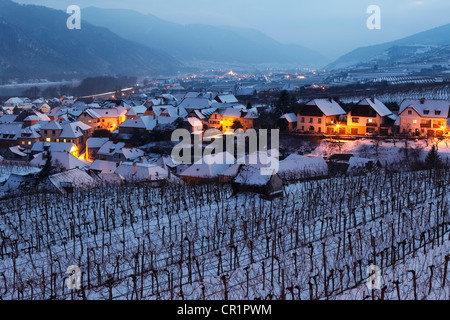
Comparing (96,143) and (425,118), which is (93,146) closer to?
(96,143)

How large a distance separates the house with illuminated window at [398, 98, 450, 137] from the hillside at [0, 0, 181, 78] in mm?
135980

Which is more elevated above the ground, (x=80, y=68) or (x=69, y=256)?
(x=80, y=68)

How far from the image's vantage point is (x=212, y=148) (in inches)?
1259

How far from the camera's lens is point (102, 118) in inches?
1839

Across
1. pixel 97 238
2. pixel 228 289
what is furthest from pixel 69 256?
pixel 228 289

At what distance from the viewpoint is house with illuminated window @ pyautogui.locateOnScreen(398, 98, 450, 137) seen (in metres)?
30.1

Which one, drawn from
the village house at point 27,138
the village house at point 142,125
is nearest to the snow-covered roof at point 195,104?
the village house at point 142,125

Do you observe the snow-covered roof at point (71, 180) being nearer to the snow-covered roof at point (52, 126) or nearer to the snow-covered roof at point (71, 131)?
the snow-covered roof at point (71, 131)

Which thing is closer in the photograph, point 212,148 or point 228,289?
point 228,289

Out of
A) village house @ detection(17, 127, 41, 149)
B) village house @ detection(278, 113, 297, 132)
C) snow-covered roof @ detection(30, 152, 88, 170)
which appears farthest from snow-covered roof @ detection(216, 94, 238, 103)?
snow-covered roof @ detection(30, 152, 88, 170)

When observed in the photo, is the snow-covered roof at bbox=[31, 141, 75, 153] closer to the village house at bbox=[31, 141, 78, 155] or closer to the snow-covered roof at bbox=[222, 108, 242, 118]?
the village house at bbox=[31, 141, 78, 155]

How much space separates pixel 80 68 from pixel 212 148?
150659mm
